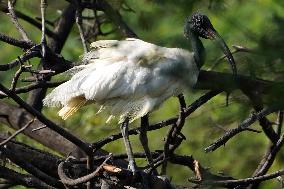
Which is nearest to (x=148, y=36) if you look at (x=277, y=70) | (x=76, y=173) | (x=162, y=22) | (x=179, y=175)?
(x=162, y=22)

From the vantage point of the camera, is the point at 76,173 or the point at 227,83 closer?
the point at 227,83

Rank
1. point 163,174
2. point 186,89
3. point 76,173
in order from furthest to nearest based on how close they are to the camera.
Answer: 1. point 163,174
2. point 76,173
3. point 186,89

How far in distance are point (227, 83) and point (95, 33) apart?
3481 millimetres

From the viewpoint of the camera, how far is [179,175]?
2.53 m

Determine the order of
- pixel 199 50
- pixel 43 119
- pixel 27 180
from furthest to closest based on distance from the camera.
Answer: pixel 27 180 → pixel 43 119 → pixel 199 50

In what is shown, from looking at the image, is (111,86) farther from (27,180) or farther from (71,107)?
(27,180)

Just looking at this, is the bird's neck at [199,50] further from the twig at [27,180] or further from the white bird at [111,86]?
the white bird at [111,86]

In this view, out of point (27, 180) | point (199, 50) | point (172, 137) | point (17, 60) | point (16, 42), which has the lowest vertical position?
point (199, 50)

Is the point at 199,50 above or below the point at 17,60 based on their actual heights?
below

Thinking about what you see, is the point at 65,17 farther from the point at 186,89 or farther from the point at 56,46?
the point at 186,89

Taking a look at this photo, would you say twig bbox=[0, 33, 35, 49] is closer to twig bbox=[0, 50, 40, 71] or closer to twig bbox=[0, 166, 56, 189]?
twig bbox=[0, 50, 40, 71]

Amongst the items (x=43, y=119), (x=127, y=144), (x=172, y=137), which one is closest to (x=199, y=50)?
(x=43, y=119)

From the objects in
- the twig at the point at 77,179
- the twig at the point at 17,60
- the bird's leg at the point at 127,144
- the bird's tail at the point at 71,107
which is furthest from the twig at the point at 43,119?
the bird's tail at the point at 71,107

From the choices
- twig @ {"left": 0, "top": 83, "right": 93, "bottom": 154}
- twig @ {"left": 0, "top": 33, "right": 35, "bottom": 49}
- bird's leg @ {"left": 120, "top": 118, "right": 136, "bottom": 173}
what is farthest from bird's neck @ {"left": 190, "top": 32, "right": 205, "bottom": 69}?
bird's leg @ {"left": 120, "top": 118, "right": 136, "bottom": 173}
